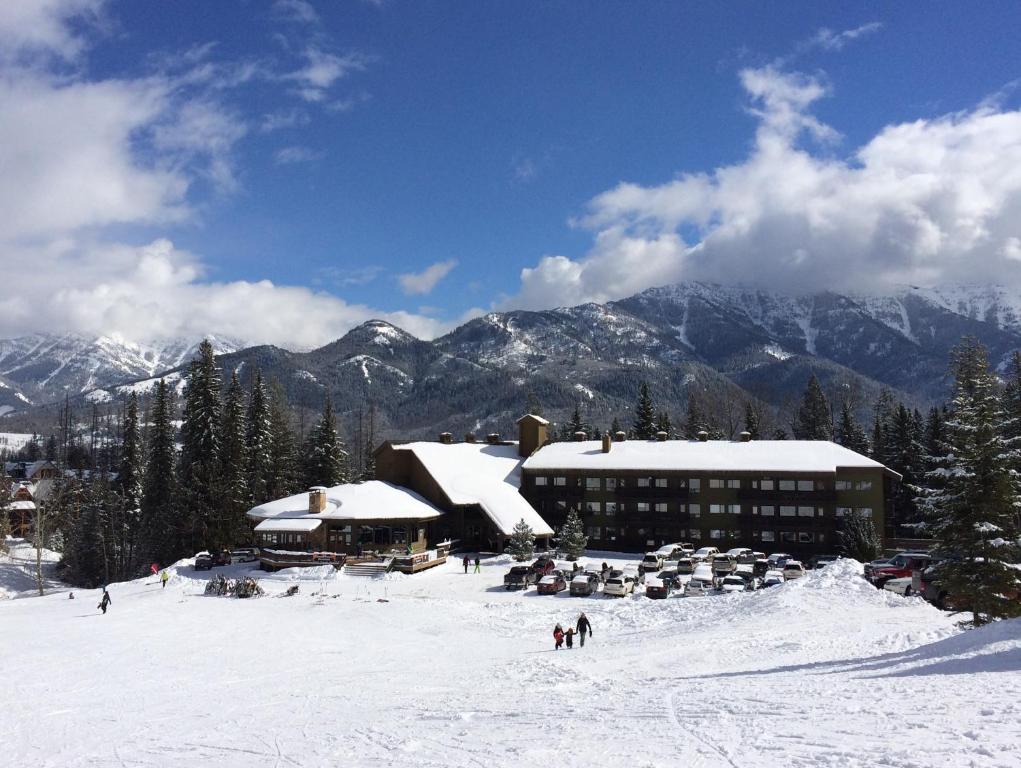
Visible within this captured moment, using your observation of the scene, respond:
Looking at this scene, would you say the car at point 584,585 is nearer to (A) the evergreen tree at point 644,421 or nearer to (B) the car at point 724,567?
(B) the car at point 724,567

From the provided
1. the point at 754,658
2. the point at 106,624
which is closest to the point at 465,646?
the point at 754,658

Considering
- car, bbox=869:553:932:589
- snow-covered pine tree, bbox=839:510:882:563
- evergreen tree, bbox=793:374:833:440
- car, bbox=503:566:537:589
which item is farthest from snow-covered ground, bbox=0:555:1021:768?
evergreen tree, bbox=793:374:833:440

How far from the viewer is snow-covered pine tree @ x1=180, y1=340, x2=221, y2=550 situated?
6197 cm

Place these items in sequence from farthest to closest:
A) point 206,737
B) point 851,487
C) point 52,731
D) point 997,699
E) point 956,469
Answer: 1. point 851,487
2. point 956,469
3. point 52,731
4. point 206,737
5. point 997,699

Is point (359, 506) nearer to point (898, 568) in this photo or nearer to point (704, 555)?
point (704, 555)

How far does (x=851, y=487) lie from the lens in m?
62.2

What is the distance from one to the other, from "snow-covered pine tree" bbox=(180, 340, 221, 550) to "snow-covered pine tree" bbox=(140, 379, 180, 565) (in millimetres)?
1794

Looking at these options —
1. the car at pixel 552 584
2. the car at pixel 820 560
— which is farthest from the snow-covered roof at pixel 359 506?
the car at pixel 820 560

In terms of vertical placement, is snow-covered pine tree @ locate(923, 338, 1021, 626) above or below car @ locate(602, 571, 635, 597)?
above

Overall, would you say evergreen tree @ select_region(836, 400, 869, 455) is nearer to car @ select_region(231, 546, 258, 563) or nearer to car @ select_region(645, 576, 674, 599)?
car @ select_region(645, 576, 674, 599)

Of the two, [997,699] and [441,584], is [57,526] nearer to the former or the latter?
[441,584]

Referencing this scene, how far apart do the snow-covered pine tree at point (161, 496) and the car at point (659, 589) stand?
41.3 m

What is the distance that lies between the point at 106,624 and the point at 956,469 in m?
40.1

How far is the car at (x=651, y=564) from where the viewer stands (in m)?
51.5
